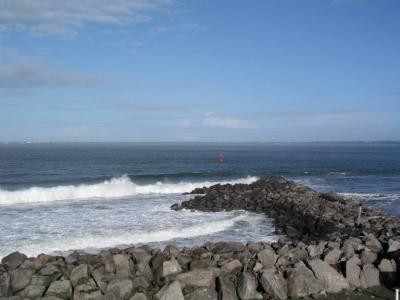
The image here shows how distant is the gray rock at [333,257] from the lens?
11.1 meters

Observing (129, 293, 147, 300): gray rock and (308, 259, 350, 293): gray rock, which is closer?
(129, 293, 147, 300): gray rock

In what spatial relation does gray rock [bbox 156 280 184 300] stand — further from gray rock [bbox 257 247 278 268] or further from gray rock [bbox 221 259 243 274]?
gray rock [bbox 257 247 278 268]

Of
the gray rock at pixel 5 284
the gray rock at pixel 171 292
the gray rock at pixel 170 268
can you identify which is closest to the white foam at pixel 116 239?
the gray rock at pixel 5 284

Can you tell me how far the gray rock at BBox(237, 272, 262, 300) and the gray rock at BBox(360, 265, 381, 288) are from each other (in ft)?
7.76

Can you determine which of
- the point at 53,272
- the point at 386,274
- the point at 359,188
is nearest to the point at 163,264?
the point at 53,272

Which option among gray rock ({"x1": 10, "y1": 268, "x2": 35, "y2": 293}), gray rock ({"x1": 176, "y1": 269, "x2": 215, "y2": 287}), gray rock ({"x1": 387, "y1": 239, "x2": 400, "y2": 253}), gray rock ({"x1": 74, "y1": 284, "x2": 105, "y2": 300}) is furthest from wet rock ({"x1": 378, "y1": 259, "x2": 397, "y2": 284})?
gray rock ({"x1": 10, "y1": 268, "x2": 35, "y2": 293})

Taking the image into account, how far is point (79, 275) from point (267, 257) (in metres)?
4.02

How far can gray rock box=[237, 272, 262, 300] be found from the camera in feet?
31.5

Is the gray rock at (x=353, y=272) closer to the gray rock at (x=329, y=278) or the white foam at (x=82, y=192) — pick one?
the gray rock at (x=329, y=278)

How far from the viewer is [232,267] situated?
10477 millimetres

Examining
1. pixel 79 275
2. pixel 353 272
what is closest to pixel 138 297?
pixel 79 275

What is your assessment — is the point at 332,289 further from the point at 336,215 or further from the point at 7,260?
the point at 336,215

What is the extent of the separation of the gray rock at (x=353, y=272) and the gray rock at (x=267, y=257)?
60.8 inches

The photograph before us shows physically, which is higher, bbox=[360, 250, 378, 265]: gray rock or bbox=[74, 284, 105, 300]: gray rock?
bbox=[360, 250, 378, 265]: gray rock
